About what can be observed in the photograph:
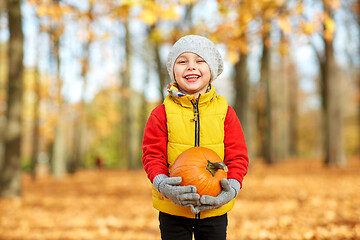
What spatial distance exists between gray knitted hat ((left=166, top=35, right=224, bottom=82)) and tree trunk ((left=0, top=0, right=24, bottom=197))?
7568 millimetres

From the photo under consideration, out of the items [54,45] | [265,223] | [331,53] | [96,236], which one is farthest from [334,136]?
[54,45]

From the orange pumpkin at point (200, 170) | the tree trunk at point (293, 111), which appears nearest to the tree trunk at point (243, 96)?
the orange pumpkin at point (200, 170)

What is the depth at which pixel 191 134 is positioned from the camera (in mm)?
2109

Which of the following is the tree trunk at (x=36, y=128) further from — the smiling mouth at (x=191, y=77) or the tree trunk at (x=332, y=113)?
the smiling mouth at (x=191, y=77)

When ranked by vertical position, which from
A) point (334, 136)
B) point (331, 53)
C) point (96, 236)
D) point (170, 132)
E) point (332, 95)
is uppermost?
point (331, 53)

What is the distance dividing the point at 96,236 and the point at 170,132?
3523 millimetres

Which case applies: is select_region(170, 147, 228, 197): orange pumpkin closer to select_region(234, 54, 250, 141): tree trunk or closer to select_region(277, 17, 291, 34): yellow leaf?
select_region(277, 17, 291, 34): yellow leaf

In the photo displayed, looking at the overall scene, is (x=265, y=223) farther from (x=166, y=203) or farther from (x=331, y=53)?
(x=331, y=53)

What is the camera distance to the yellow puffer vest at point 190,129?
2092 mm

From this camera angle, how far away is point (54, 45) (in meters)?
15.0

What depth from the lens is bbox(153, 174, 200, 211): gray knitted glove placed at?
1.84 metres

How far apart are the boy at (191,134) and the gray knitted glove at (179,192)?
0.12m

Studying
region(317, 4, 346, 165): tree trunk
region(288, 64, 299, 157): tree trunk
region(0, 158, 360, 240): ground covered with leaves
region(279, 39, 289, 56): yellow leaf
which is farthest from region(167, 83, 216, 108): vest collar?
region(288, 64, 299, 157): tree trunk

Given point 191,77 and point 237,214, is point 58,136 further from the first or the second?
point 191,77
